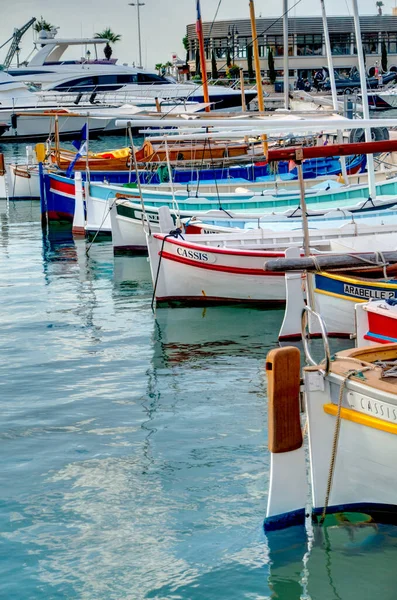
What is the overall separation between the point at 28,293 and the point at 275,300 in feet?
19.0

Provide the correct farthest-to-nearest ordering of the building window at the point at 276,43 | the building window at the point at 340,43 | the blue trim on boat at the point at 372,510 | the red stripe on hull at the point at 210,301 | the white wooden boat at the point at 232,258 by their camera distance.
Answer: the building window at the point at 340,43
the building window at the point at 276,43
the red stripe on hull at the point at 210,301
the white wooden boat at the point at 232,258
the blue trim on boat at the point at 372,510

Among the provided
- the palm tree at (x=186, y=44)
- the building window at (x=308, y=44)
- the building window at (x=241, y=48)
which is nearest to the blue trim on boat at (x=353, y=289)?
the building window at (x=241, y=48)

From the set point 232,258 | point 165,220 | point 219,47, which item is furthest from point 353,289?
point 219,47

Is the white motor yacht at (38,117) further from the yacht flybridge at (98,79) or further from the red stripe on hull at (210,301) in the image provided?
the red stripe on hull at (210,301)

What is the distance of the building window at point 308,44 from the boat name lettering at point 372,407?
402 feet

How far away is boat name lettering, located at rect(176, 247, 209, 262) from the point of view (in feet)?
60.3

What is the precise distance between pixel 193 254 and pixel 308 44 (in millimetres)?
113997

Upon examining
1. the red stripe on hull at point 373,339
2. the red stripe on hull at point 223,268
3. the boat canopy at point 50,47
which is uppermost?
A: the boat canopy at point 50,47

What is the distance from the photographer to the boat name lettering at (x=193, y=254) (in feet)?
60.3

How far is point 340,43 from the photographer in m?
126

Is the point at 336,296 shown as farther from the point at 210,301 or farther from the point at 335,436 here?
the point at 335,436

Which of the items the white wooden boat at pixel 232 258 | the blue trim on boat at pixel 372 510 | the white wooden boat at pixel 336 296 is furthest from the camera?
the white wooden boat at pixel 232 258

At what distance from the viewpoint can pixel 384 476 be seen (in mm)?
Answer: 8242

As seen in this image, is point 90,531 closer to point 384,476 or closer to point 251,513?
point 251,513
